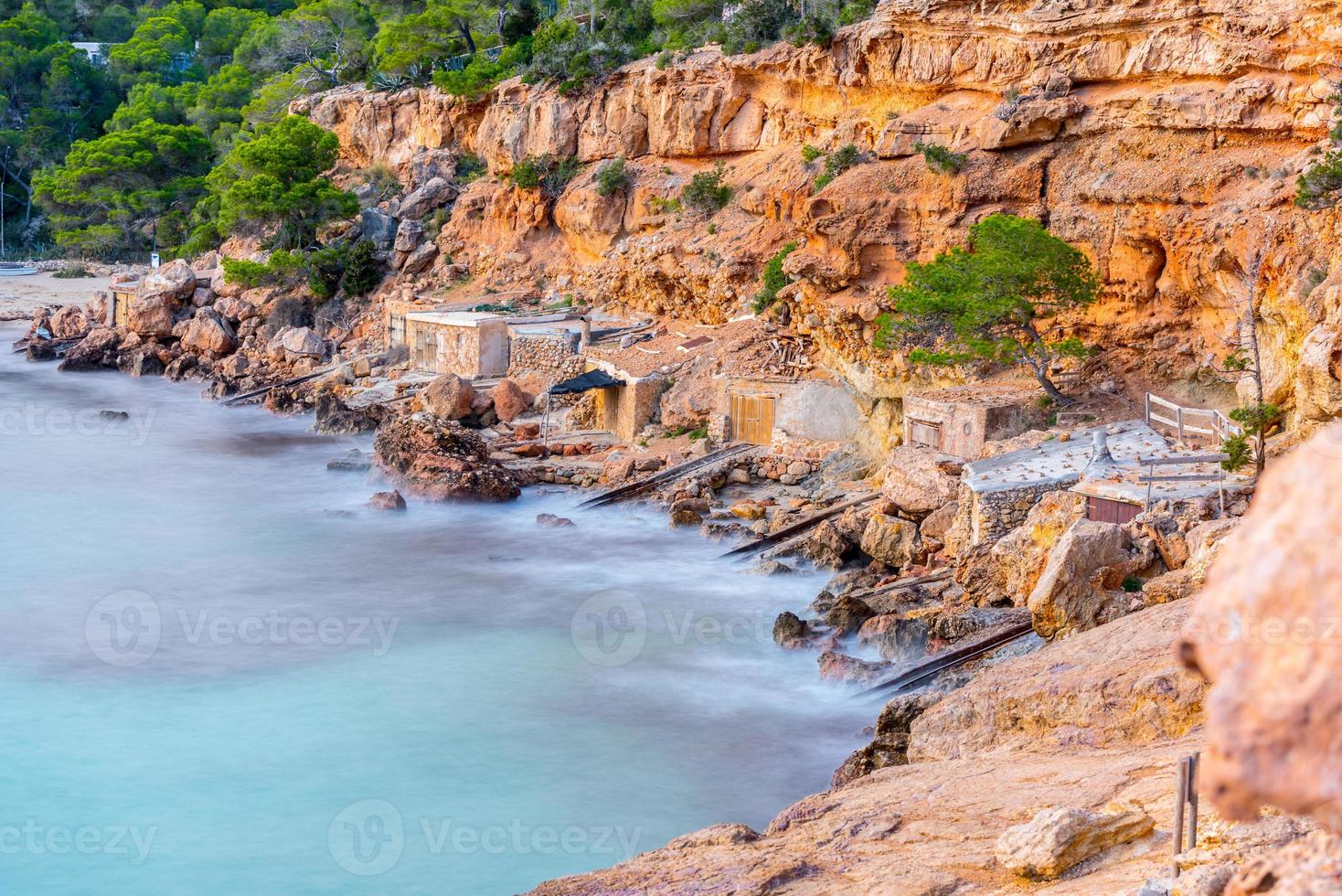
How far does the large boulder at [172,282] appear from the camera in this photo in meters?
46.5

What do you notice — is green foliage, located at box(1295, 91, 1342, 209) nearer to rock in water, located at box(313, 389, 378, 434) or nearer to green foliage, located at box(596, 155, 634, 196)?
green foliage, located at box(596, 155, 634, 196)

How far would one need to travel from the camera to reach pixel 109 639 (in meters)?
20.5

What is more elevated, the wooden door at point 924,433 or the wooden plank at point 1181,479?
the wooden plank at point 1181,479

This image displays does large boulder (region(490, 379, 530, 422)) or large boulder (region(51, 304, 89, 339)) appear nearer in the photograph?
large boulder (region(490, 379, 530, 422))

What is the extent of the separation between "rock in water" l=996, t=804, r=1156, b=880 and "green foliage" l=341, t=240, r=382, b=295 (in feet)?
132

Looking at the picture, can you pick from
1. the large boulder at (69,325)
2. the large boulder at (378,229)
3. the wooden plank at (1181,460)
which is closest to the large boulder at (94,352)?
the large boulder at (69,325)

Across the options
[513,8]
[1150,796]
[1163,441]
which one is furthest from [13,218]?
[1150,796]

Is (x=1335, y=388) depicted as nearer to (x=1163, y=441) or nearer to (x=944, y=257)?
(x=1163, y=441)

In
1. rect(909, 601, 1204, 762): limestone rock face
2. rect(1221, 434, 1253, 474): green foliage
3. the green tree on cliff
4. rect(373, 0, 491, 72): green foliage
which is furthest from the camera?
rect(373, 0, 491, 72): green foliage

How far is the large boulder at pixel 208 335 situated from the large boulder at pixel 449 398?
15.4m

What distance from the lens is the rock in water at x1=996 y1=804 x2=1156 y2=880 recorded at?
764cm

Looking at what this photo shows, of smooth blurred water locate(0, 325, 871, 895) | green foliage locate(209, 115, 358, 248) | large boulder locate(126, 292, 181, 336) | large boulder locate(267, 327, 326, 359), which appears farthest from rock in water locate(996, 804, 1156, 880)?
large boulder locate(126, 292, 181, 336)

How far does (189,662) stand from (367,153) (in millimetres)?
37156

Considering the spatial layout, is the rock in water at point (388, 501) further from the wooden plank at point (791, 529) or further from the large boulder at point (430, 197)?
the large boulder at point (430, 197)
